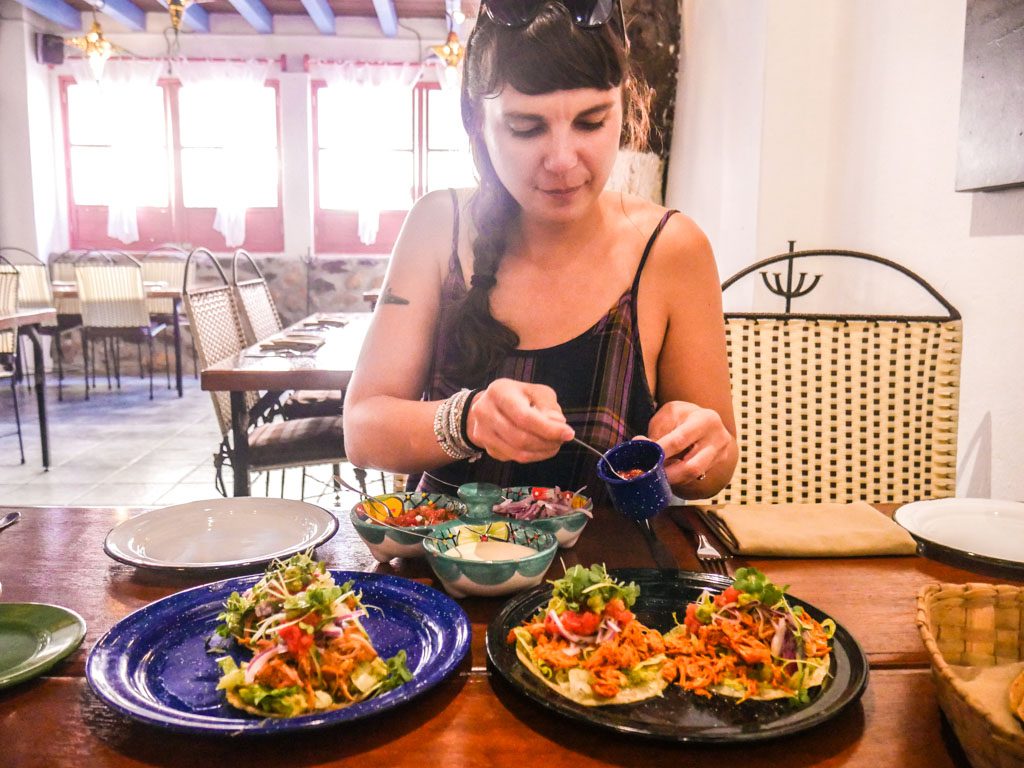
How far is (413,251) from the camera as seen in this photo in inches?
57.1

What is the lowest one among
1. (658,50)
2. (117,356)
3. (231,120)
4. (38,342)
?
(117,356)

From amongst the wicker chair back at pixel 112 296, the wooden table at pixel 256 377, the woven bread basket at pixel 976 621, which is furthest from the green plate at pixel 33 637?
the wicker chair back at pixel 112 296

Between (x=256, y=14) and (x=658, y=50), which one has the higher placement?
(x=256, y=14)

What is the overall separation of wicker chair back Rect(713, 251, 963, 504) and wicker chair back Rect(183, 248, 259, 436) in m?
1.84

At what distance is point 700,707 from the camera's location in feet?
2.33

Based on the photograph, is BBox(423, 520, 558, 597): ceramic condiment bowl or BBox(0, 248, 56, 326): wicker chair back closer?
BBox(423, 520, 558, 597): ceramic condiment bowl

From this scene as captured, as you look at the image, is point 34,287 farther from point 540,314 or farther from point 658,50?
point 540,314

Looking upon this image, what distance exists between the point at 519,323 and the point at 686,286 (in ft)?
1.00

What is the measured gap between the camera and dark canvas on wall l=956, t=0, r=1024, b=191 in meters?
1.54

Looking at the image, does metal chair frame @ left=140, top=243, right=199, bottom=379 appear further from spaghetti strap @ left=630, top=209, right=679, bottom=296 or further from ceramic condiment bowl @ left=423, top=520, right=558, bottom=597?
ceramic condiment bowl @ left=423, top=520, right=558, bottom=597

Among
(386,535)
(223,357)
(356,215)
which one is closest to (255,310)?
(223,357)

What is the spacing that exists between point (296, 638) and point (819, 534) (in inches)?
28.2

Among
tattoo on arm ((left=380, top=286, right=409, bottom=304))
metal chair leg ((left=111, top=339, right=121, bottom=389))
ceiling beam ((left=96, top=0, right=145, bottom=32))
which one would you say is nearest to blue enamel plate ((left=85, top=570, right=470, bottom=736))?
tattoo on arm ((left=380, top=286, right=409, bottom=304))

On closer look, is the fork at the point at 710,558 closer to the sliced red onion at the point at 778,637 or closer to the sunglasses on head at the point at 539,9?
the sliced red onion at the point at 778,637
